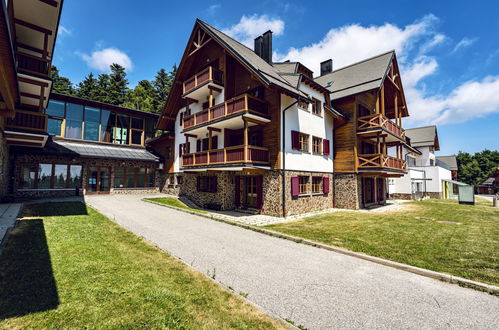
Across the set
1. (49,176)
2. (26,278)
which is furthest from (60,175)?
(26,278)

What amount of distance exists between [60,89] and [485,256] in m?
60.8

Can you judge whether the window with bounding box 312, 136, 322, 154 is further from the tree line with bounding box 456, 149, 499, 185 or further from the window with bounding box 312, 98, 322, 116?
the tree line with bounding box 456, 149, 499, 185

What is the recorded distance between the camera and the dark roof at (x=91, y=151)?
19.2 meters

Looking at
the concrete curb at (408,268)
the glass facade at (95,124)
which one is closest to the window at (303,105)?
the concrete curb at (408,268)

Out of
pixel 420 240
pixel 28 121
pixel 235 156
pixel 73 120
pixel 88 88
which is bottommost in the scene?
pixel 420 240

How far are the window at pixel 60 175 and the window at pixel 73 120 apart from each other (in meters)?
3.56

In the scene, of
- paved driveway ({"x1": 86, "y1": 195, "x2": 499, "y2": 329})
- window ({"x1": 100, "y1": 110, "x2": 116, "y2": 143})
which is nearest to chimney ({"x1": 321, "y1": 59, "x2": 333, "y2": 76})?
paved driveway ({"x1": 86, "y1": 195, "x2": 499, "y2": 329})

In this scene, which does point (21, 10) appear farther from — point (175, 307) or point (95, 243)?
point (175, 307)

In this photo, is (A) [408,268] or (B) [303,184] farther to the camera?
(B) [303,184]

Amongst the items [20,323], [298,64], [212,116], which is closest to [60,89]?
[212,116]

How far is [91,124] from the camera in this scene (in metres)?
23.5

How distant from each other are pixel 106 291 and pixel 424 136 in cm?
4483

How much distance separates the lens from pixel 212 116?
54.3 ft

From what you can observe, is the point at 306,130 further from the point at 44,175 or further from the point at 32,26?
the point at 44,175
